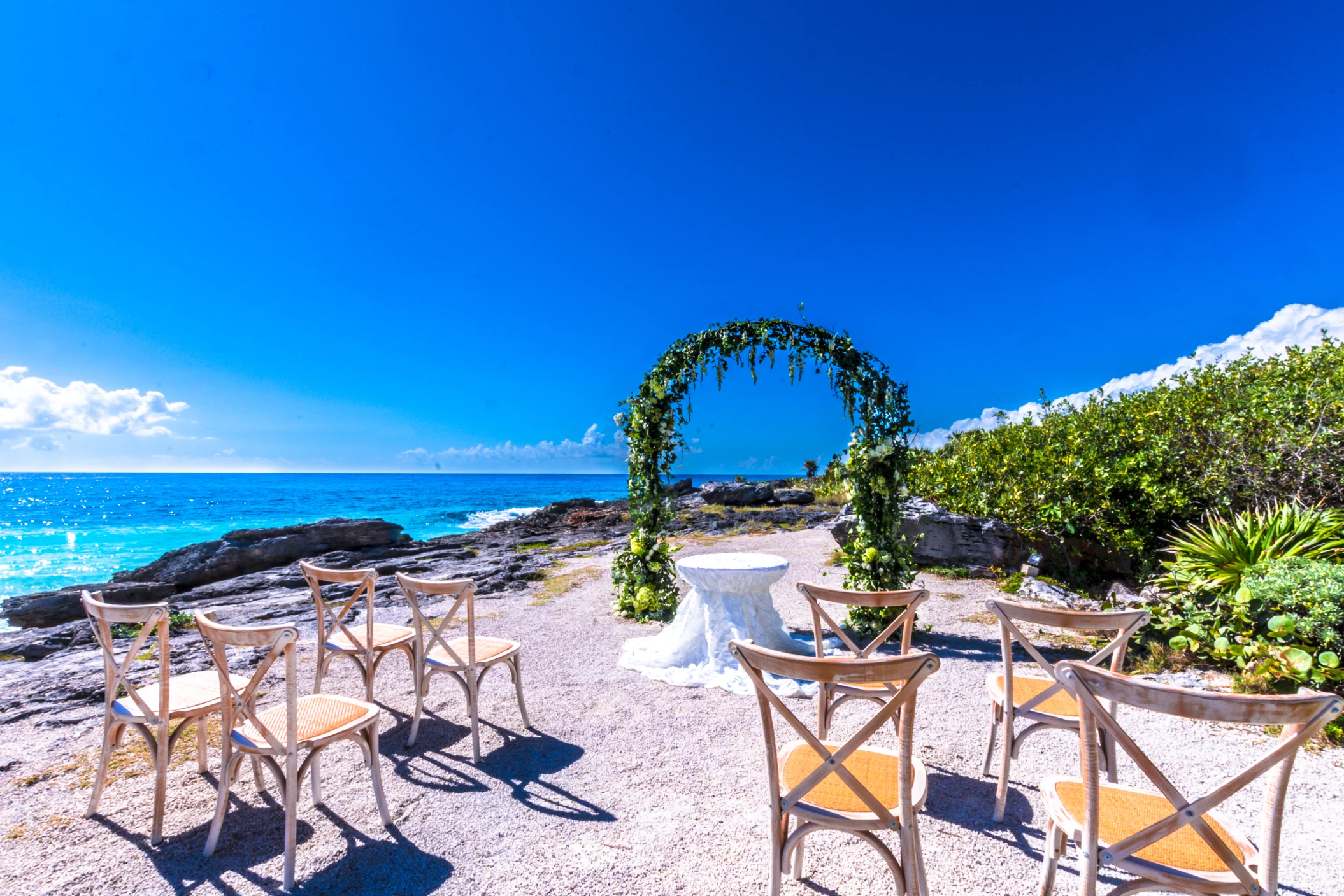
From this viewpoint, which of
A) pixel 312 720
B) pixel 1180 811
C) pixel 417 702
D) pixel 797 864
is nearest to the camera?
pixel 1180 811

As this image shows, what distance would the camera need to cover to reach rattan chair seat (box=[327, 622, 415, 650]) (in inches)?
174

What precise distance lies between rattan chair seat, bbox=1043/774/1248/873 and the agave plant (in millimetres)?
4396

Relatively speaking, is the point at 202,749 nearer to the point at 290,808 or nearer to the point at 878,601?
the point at 290,808

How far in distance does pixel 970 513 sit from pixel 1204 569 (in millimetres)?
4972

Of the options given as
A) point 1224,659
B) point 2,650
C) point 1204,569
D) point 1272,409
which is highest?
point 1272,409

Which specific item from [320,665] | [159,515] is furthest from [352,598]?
[159,515]

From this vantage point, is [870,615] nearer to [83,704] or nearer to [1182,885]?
[1182,885]

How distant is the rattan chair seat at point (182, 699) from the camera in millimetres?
3150

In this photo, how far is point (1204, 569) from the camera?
5.86 meters

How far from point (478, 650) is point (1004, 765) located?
3402mm

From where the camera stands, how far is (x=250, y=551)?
14602 mm

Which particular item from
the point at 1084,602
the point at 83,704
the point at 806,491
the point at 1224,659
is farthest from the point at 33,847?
the point at 806,491

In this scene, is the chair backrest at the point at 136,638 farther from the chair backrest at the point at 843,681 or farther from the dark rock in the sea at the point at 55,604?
the dark rock in the sea at the point at 55,604

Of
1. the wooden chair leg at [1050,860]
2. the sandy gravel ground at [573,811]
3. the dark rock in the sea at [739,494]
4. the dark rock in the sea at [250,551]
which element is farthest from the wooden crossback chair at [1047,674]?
the dark rock in the sea at [739,494]
